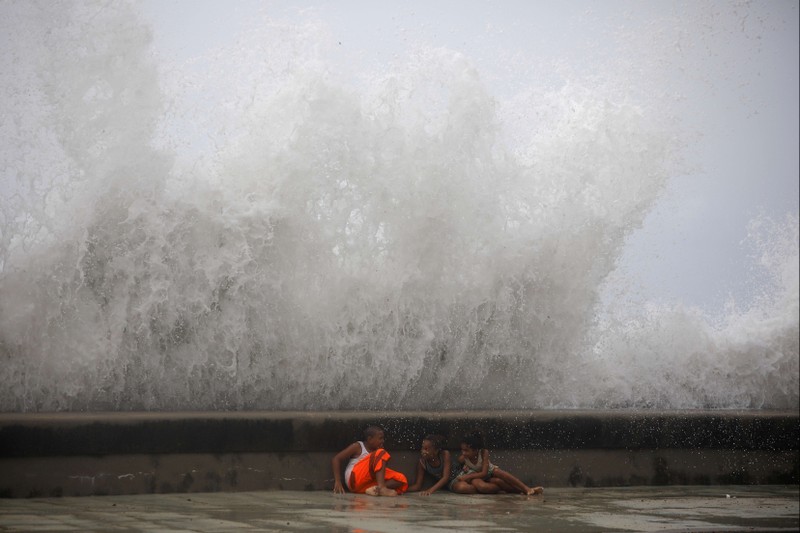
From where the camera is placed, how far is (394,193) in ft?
30.3

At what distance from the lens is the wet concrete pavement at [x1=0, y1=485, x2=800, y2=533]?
16.5ft

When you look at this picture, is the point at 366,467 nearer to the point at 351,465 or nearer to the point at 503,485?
the point at 351,465

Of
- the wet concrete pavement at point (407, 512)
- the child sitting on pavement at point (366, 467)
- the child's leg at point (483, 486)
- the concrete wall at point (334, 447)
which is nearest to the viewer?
the wet concrete pavement at point (407, 512)

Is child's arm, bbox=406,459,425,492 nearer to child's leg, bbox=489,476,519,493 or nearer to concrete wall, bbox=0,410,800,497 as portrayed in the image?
concrete wall, bbox=0,410,800,497

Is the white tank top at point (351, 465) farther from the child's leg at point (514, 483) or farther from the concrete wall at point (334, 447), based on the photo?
the child's leg at point (514, 483)

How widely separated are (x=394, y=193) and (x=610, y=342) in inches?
115

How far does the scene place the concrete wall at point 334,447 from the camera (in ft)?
20.4

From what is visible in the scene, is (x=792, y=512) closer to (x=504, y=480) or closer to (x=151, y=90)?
(x=504, y=480)

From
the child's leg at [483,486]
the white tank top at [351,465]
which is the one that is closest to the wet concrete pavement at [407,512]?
the child's leg at [483,486]

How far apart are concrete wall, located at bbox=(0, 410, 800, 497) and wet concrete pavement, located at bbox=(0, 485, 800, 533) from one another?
0.52 ft

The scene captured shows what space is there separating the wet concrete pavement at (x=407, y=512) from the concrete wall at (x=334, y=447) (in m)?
0.16

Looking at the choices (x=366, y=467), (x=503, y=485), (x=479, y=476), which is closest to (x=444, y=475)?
(x=479, y=476)

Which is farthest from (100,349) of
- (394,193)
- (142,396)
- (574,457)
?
(574,457)

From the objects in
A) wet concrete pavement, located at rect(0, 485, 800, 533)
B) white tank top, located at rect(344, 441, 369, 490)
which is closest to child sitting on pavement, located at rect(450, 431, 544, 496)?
wet concrete pavement, located at rect(0, 485, 800, 533)
